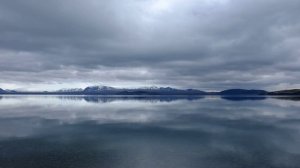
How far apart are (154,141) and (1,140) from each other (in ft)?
49.3

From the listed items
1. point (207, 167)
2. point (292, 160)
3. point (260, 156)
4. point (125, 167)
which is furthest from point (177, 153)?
point (292, 160)

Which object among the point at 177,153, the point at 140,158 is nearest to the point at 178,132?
the point at 177,153

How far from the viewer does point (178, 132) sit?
29.2 metres

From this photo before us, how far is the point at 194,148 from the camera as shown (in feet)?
69.2

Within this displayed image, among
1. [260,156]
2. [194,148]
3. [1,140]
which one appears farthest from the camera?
[1,140]

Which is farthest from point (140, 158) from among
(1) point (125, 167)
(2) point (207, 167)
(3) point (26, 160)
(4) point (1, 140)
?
(4) point (1, 140)

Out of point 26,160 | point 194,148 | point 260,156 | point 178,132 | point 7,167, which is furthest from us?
point 178,132

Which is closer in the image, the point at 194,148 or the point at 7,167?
the point at 7,167

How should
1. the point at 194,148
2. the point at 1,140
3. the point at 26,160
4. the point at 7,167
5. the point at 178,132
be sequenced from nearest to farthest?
the point at 7,167 → the point at 26,160 → the point at 194,148 → the point at 1,140 → the point at 178,132

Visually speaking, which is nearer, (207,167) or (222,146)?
(207,167)

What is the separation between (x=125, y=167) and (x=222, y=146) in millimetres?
10291

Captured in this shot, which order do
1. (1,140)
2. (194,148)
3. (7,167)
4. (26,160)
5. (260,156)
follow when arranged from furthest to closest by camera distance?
1. (1,140)
2. (194,148)
3. (260,156)
4. (26,160)
5. (7,167)

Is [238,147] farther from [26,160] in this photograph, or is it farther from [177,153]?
[26,160]

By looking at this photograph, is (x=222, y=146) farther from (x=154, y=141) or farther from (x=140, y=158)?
(x=140, y=158)
